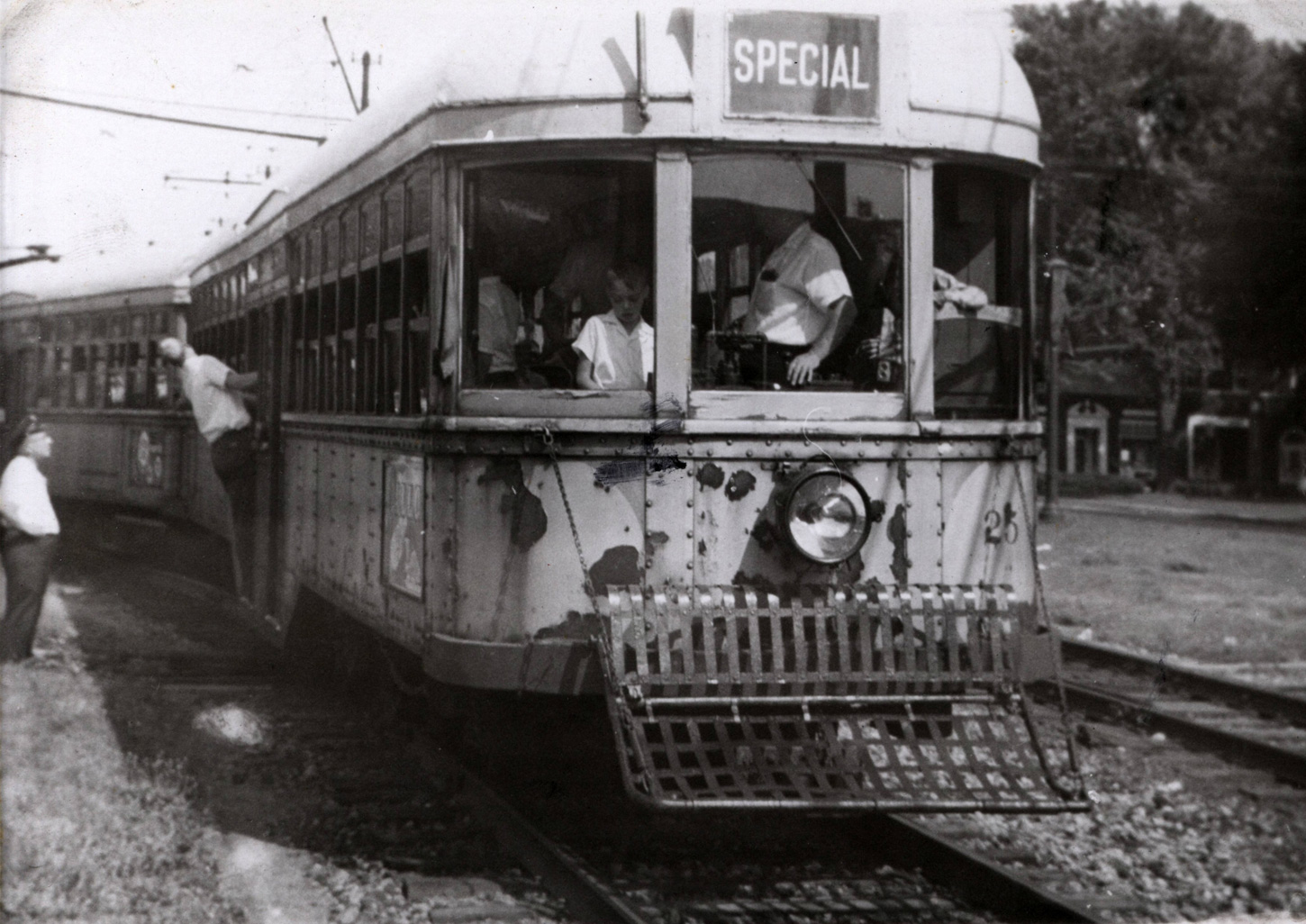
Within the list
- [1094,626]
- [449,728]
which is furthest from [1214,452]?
[449,728]

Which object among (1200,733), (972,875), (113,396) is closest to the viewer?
(972,875)

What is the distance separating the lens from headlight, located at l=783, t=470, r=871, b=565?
495 centimetres

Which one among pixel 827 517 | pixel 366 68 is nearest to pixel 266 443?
pixel 366 68

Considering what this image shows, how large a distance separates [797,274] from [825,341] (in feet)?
0.82

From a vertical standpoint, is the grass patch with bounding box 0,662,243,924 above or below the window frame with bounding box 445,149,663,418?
below

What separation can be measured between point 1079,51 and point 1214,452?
20.6 m

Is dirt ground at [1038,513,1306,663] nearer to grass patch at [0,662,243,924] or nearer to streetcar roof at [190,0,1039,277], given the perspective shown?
streetcar roof at [190,0,1039,277]

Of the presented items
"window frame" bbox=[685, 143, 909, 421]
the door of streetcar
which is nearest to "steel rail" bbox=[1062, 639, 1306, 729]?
"window frame" bbox=[685, 143, 909, 421]

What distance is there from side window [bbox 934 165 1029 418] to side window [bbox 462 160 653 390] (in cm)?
106

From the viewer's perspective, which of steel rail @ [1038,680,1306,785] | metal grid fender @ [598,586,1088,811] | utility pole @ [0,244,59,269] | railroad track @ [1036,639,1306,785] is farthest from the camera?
railroad track @ [1036,639,1306,785]

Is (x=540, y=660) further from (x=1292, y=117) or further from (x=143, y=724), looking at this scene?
(x=1292, y=117)

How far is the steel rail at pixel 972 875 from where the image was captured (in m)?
4.50

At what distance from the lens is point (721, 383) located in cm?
503

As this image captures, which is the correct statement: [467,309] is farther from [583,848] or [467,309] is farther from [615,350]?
[583,848]
